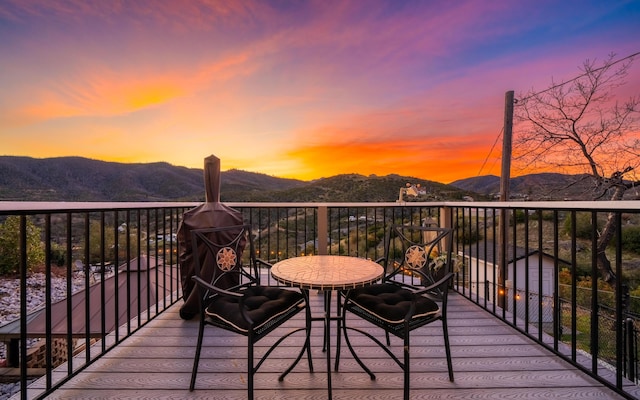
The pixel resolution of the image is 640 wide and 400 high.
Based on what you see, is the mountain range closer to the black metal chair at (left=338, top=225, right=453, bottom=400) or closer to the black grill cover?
the black grill cover

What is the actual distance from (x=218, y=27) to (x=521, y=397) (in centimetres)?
Result: 649

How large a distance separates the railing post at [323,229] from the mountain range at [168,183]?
132 inches

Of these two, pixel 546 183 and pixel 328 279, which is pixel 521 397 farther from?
pixel 546 183

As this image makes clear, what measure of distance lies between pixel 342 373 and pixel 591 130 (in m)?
13.0

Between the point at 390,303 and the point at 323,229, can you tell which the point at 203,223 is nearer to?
the point at 323,229

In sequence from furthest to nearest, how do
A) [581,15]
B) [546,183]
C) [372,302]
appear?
[546,183]
[581,15]
[372,302]

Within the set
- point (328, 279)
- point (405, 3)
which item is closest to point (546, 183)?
point (405, 3)

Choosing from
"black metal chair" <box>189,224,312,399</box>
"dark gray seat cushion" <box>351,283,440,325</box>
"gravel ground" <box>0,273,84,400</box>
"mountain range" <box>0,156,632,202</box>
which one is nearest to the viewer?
"black metal chair" <box>189,224,312,399</box>

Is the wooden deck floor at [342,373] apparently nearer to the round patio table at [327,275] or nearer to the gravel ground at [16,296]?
the round patio table at [327,275]

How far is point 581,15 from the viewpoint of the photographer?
285 inches

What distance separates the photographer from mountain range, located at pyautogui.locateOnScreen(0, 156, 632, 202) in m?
7.18

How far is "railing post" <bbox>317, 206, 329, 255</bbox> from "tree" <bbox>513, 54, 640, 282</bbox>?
367 inches

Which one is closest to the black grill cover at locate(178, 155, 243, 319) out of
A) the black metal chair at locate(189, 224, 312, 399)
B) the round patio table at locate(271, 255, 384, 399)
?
the black metal chair at locate(189, 224, 312, 399)

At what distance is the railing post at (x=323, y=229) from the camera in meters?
3.40
